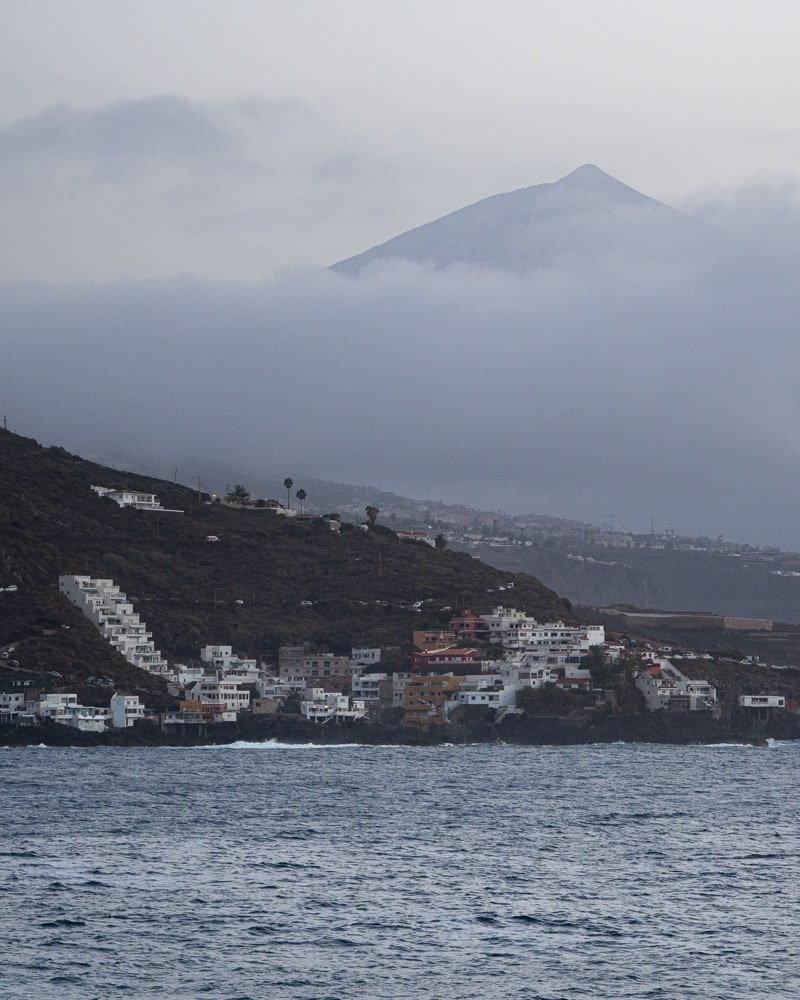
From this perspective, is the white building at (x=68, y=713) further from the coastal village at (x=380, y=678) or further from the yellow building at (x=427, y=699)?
the yellow building at (x=427, y=699)

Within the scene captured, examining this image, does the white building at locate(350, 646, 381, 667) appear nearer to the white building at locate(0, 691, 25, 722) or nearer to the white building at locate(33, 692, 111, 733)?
the white building at locate(33, 692, 111, 733)

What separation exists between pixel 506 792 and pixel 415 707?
65.1 m

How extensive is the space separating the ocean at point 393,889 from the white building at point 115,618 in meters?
63.4

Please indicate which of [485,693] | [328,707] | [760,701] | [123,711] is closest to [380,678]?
[328,707]

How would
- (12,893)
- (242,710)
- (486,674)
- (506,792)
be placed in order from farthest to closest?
1. (486,674)
2. (242,710)
3. (506,792)
4. (12,893)

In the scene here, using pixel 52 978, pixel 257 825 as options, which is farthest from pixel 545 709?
pixel 52 978

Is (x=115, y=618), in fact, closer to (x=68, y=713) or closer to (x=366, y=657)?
(x=366, y=657)

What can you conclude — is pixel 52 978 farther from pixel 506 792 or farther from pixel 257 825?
pixel 506 792

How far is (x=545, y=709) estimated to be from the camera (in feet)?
541

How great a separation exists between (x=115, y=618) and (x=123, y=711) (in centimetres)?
3048

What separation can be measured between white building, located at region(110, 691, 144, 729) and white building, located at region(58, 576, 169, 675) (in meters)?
18.2

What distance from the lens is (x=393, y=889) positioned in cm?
5894

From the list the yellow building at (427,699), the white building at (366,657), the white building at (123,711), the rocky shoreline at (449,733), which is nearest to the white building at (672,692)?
the rocky shoreline at (449,733)

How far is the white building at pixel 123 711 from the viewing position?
147750 mm
